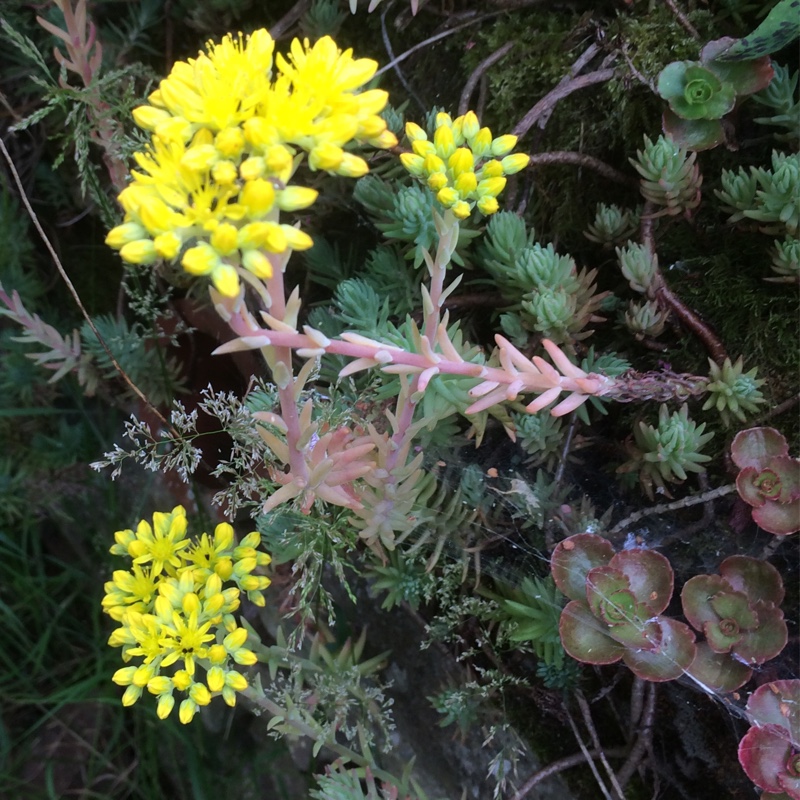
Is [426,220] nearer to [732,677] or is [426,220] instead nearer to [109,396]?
[732,677]

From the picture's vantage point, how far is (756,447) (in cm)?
103

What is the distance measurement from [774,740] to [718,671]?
11cm

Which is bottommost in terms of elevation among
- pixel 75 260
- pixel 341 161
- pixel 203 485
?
pixel 203 485

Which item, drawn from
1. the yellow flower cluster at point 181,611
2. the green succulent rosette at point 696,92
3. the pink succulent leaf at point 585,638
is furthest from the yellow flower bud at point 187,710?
the green succulent rosette at point 696,92

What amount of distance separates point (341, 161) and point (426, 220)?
1.34 feet

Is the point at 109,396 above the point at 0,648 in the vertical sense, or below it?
above

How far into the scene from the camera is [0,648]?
6.19 feet

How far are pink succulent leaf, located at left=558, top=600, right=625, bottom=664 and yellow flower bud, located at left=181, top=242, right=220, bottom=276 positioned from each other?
71cm

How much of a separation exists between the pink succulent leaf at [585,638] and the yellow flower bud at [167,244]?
74cm

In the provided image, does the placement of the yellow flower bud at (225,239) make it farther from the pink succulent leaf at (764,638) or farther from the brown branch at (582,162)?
the pink succulent leaf at (764,638)

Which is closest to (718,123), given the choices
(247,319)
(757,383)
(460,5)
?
(757,383)

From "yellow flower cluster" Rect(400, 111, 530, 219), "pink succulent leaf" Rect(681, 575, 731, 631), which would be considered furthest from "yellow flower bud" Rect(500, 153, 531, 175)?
"pink succulent leaf" Rect(681, 575, 731, 631)

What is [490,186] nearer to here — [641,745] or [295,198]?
[295,198]

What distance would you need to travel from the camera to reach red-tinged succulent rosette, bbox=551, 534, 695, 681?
1.00 m
